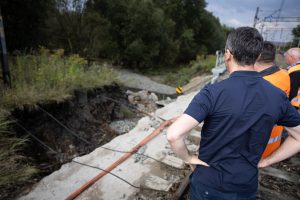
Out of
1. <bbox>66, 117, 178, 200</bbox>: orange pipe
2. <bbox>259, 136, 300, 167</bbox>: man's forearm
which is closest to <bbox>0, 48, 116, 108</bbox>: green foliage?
<bbox>66, 117, 178, 200</bbox>: orange pipe

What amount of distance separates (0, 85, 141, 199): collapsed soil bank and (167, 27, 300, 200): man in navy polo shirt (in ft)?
9.02

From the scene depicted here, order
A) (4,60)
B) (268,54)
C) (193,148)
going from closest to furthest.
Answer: (268,54), (193,148), (4,60)

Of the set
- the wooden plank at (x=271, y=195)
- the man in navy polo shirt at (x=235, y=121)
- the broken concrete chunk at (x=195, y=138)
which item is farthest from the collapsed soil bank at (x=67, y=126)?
the wooden plank at (x=271, y=195)

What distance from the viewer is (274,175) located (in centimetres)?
304

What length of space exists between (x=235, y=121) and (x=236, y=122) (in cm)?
1

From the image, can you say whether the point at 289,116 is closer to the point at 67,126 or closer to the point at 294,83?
the point at 294,83

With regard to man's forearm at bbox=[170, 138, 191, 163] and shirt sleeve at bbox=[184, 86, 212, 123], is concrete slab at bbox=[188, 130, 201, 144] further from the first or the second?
shirt sleeve at bbox=[184, 86, 212, 123]

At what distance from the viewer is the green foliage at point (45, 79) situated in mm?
4281

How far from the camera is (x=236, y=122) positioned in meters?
1.24

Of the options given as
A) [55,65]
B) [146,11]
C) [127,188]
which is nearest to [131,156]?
[127,188]

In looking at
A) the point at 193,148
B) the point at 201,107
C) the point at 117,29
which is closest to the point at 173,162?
the point at 193,148

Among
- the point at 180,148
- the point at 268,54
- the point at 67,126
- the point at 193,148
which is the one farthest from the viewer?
the point at 67,126

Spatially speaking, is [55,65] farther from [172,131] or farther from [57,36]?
[57,36]

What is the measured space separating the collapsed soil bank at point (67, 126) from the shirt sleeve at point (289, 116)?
3228mm
